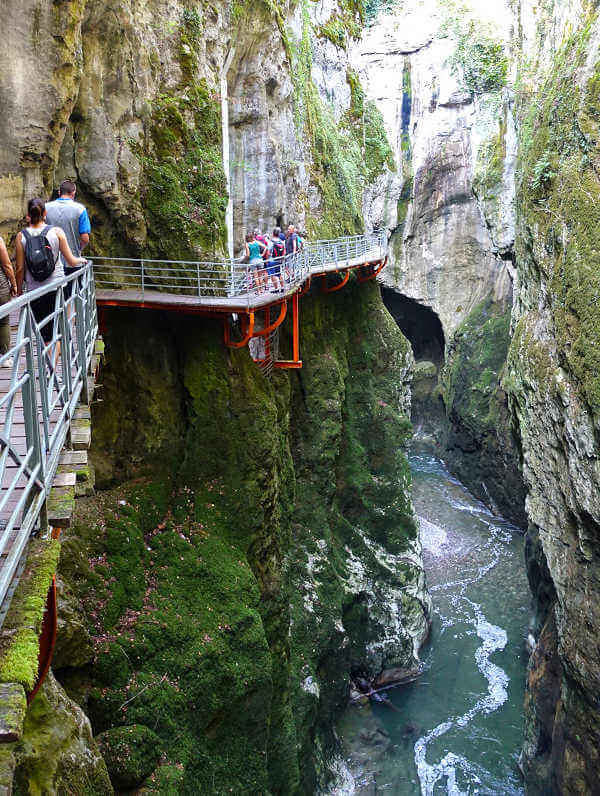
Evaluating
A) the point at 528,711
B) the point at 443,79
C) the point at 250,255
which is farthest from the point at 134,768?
the point at 443,79

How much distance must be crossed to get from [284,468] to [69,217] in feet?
28.0

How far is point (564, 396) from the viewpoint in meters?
14.9

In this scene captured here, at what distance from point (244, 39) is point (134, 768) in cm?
1534

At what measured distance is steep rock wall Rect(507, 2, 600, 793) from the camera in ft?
46.5

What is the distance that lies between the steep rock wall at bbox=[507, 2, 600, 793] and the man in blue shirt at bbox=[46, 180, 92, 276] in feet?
34.4

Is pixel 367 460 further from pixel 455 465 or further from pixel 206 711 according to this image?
pixel 455 465

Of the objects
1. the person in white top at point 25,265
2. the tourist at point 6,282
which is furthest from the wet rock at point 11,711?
the person in white top at point 25,265

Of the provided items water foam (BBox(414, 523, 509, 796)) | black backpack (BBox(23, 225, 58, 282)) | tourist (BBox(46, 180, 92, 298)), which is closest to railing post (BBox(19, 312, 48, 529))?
black backpack (BBox(23, 225, 58, 282))

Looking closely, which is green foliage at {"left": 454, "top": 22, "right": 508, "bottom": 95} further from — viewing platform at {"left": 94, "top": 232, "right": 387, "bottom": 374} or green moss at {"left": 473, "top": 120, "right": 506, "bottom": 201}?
viewing platform at {"left": 94, "top": 232, "right": 387, "bottom": 374}

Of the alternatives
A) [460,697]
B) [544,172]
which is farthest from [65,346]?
[460,697]

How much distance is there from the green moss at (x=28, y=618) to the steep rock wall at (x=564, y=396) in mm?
12155

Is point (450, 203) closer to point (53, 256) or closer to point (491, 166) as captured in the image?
point (491, 166)

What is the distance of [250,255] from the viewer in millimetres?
14695

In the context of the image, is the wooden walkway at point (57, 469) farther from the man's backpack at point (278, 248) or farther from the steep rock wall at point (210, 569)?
the man's backpack at point (278, 248)
